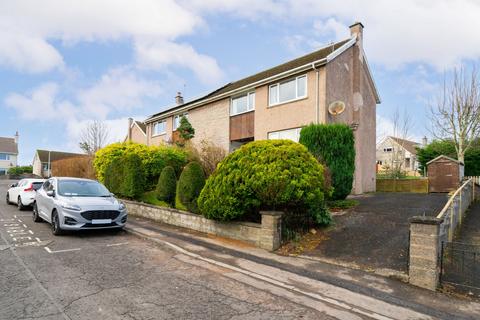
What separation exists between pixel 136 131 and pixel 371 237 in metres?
33.3

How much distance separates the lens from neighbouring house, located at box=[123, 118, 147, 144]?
3495cm

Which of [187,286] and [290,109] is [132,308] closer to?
[187,286]

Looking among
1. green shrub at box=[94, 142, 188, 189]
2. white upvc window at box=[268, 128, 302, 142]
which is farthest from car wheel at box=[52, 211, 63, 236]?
white upvc window at box=[268, 128, 302, 142]

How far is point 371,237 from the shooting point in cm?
789

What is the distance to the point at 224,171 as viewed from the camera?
8758 millimetres

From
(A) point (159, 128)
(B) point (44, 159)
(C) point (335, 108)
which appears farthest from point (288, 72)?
(B) point (44, 159)

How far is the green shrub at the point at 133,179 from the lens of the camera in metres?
14.2

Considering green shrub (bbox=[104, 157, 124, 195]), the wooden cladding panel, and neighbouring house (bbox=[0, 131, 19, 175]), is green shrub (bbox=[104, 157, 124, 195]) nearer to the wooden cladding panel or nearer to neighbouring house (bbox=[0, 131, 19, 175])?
the wooden cladding panel

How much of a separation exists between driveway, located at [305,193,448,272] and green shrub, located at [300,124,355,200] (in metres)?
1.32

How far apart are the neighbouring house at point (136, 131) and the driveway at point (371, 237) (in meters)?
28.2

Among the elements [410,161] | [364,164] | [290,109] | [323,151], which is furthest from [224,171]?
[410,161]

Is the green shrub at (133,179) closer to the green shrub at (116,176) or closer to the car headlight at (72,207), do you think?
the green shrub at (116,176)

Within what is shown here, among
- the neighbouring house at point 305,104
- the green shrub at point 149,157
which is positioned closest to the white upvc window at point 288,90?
the neighbouring house at point 305,104

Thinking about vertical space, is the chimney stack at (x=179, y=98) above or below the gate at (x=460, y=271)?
above
